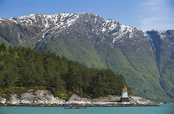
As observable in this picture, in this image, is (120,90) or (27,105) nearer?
(27,105)

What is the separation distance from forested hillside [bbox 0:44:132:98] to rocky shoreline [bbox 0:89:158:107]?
13.1 feet

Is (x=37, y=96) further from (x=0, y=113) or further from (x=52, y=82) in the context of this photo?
(x=0, y=113)

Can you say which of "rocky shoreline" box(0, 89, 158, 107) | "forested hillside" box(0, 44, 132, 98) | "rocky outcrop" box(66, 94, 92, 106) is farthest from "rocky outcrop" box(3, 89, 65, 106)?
"rocky outcrop" box(66, 94, 92, 106)

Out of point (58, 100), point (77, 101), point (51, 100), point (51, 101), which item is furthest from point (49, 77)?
point (77, 101)

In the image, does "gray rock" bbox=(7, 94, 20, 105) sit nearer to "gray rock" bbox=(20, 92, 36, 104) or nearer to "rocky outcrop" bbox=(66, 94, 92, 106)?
"gray rock" bbox=(20, 92, 36, 104)

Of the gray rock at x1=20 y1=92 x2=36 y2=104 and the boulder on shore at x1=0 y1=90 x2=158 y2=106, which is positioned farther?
the gray rock at x1=20 y1=92 x2=36 y2=104

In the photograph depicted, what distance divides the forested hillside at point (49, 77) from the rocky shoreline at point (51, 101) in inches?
157

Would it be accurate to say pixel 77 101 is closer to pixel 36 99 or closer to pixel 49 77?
pixel 49 77

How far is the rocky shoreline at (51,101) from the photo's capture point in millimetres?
123688

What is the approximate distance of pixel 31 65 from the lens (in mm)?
149500

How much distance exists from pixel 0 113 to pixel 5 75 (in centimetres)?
4202

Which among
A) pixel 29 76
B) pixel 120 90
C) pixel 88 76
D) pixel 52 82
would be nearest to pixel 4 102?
pixel 29 76

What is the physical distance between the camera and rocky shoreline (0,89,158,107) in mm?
123688

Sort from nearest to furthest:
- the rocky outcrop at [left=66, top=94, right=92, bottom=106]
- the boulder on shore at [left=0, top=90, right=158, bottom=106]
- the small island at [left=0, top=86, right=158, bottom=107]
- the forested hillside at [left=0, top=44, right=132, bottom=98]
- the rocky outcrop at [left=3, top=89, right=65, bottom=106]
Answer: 1. the rocky outcrop at [left=3, top=89, right=65, bottom=106]
2. the boulder on shore at [left=0, top=90, right=158, bottom=106]
3. the small island at [left=0, top=86, right=158, bottom=107]
4. the forested hillside at [left=0, top=44, right=132, bottom=98]
5. the rocky outcrop at [left=66, top=94, right=92, bottom=106]
